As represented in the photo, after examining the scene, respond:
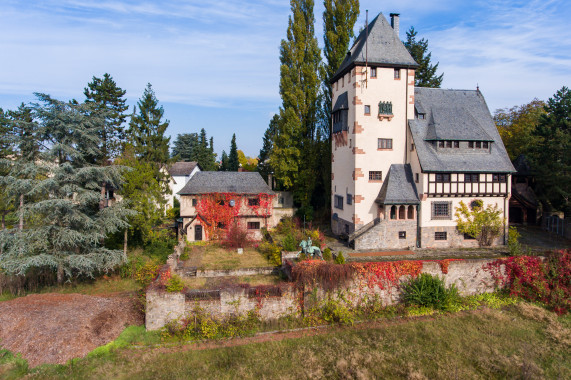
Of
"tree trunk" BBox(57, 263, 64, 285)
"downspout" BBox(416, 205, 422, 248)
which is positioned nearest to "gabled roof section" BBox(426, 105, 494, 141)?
"downspout" BBox(416, 205, 422, 248)

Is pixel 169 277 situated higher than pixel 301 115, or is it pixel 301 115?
pixel 301 115

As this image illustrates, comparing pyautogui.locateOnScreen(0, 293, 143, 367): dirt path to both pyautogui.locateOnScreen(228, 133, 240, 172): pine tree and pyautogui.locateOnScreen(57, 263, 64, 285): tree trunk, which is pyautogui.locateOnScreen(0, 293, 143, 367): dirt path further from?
pyautogui.locateOnScreen(228, 133, 240, 172): pine tree

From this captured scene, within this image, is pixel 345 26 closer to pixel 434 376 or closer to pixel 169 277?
pixel 169 277

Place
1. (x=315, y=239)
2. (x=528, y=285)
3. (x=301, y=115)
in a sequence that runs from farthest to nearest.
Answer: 1. (x=301, y=115)
2. (x=315, y=239)
3. (x=528, y=285)

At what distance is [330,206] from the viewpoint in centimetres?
3453

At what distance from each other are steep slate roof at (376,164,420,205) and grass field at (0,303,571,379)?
34.3ft

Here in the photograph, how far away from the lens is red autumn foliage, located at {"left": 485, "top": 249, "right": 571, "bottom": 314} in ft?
58.9

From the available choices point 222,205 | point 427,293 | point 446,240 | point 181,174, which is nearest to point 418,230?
point 446,240

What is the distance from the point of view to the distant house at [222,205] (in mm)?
28703

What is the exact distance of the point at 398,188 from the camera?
25688 millimetres

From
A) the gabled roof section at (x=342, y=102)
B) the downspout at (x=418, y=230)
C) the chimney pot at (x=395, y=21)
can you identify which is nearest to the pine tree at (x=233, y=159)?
the gabled roof section at (x=342, y=102)

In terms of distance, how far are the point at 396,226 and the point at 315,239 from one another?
5756 millimetres

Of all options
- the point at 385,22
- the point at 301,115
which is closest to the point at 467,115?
the point at 385,22

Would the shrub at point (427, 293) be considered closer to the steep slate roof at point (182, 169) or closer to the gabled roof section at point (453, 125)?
the gabled roof section at point (453, 125)
